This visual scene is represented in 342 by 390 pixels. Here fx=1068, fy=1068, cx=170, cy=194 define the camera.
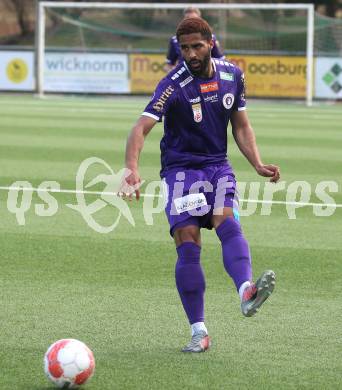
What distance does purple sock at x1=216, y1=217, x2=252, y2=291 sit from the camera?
233 inches

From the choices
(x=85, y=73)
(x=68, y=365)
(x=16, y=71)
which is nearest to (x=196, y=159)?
(x=68, y=365)

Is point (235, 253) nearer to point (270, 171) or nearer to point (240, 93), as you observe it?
point (270, 171)

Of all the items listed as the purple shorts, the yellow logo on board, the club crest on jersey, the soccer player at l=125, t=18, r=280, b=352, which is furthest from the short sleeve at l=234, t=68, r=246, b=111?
the yellow logo on board

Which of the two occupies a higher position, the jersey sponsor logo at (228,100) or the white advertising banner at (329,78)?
the jersey sponsor logo at (228,100)

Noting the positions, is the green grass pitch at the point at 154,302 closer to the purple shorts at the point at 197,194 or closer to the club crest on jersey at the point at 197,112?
the purple shorts at the point at 197,194

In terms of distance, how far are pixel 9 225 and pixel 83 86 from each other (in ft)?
63.5

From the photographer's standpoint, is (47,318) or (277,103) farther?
(277,103)

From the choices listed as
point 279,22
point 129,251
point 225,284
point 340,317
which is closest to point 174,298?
point 225,284

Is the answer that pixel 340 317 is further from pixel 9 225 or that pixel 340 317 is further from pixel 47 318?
pixel 9 225

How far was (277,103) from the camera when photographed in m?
27.9

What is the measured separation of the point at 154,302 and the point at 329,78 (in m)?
21.0

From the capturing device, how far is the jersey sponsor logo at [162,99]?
6086mm

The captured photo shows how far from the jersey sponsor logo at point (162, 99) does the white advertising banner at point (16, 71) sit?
24049 millimetres

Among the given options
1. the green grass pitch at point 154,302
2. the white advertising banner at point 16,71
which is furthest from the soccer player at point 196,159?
the white advertising banner at point 16,71
